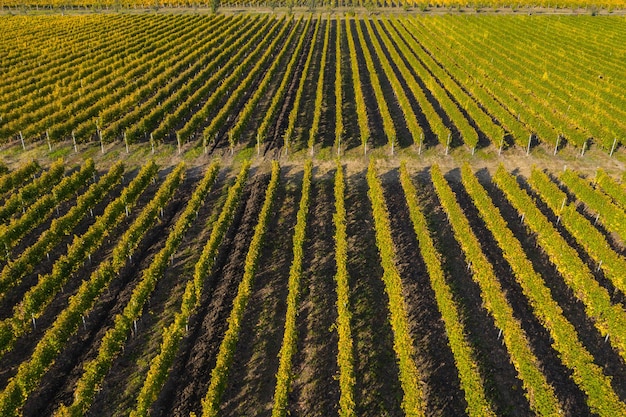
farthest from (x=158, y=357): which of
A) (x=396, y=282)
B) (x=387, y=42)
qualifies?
(x=387, y=42)

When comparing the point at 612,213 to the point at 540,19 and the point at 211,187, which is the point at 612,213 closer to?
the point at 211,187

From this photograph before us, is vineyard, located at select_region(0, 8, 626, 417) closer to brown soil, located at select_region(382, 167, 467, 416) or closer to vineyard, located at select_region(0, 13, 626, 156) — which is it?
brown soil, located at select_region(382, 167, 467, 416)

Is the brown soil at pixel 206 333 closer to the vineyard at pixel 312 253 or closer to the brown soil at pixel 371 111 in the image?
the vineyard at pixel 312 253

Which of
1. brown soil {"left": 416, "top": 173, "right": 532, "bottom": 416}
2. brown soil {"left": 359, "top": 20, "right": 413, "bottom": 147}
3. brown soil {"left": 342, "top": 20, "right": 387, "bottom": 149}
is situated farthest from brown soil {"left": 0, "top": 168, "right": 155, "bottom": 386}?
brown soil {"left": 359, "top": 20, "right": 413, "bottom": 147}

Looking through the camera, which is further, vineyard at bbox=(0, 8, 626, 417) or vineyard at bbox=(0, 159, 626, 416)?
vineyard at bbox=(0, 8, 626, 417)

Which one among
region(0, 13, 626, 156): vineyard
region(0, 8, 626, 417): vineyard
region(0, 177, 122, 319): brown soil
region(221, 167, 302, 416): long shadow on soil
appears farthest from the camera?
region(0, 13, 626, 156): vineyard

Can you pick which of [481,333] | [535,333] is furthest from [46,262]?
[535,333]

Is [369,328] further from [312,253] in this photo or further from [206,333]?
[206,333]

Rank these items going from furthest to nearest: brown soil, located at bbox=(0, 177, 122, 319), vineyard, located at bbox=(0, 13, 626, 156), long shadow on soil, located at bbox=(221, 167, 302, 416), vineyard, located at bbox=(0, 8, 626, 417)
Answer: vineyard, located at bbox=(0, 13, 626, 156) < brown soil, located at bbox=(0, 177, 122, 319) < vineyard, located at bbox=(0, 8, 626, 417) < long shadow on soil, located at bbox=(221, 167, 302, 416)

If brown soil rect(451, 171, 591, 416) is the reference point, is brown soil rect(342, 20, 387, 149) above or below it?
above
